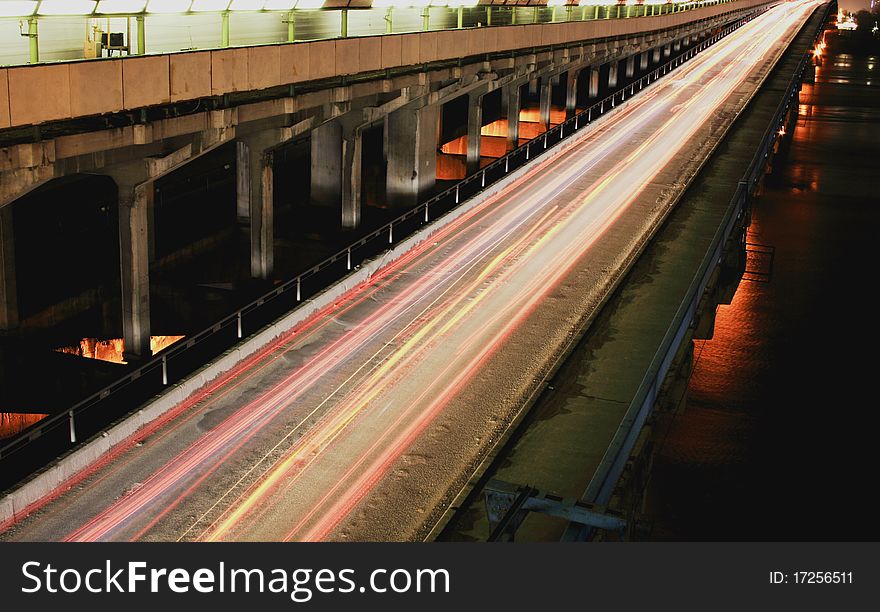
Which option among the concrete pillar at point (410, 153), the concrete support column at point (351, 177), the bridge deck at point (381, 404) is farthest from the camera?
the concrete pillar at point (410, 153)

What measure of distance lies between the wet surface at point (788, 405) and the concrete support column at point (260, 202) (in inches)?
442

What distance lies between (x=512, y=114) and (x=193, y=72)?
3416cm

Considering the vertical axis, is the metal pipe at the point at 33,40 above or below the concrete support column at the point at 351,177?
above

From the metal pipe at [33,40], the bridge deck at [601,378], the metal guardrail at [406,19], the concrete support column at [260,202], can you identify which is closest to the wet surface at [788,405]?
the bridge deck at [601,378]

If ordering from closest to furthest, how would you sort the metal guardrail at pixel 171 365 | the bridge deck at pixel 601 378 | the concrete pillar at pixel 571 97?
the bridge deck at pixel 601 378 < the metal guardrail at pixel 171 365 < the concrete pillar at pixel 571 97

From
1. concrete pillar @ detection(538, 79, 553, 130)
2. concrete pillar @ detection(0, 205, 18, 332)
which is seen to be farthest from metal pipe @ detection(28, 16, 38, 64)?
concrete pillar @ detection(538, 79, 553, 130)

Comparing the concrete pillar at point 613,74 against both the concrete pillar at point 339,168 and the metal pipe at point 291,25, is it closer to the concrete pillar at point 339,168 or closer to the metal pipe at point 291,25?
the concrete pillar at point 339,168

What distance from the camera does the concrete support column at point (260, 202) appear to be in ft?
90.4

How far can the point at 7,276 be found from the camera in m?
24.7

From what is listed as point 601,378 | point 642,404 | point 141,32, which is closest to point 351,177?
point 141,32

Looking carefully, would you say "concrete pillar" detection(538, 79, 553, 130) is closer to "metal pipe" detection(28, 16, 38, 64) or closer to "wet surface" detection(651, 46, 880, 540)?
"wet surface" detection(651, 46, 880, 540)

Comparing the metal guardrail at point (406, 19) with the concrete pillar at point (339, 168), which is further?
the concrete pillar at point (339, 168)
